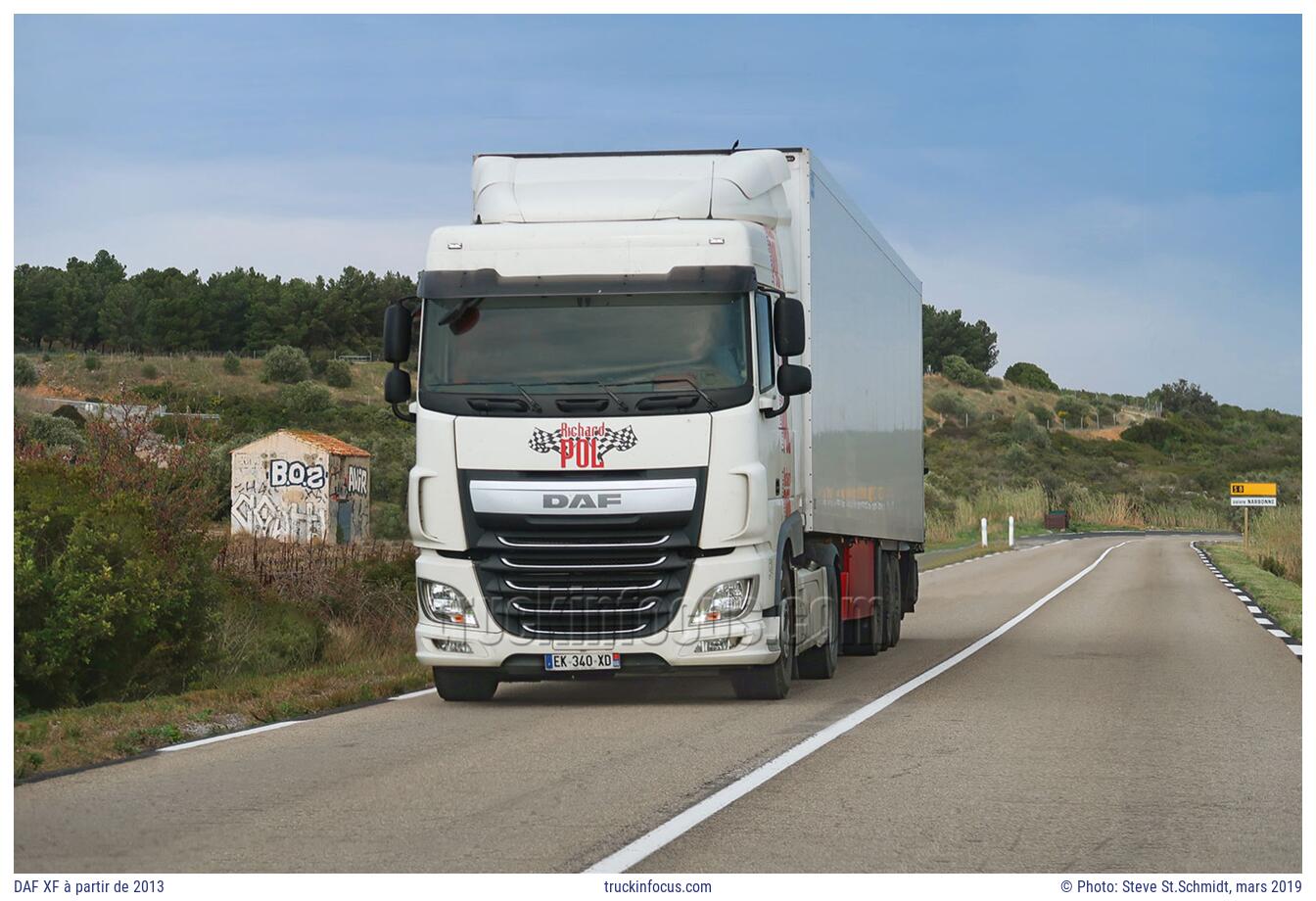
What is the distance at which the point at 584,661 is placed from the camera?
1316 centimetres

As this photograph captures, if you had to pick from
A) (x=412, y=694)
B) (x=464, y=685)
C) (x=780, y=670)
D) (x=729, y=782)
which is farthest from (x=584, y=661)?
(x=729, y=782)

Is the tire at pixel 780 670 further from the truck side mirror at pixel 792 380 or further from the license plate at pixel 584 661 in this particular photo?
the truck side mirror at pixel 792 380

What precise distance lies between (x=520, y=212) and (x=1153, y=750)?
6296 millimetres

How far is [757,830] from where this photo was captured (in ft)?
26.7

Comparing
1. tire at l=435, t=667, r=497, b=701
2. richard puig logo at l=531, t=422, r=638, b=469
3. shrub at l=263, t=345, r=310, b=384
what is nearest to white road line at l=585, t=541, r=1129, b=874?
richard puig logo at l=531, t=422, r=638, b=469

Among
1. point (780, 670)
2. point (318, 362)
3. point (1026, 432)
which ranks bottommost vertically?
point (780, 670)

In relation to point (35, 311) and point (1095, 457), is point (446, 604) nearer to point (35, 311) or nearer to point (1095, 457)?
point (35, 311)

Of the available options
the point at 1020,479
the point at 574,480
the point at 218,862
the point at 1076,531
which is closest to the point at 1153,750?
the point at 574,480

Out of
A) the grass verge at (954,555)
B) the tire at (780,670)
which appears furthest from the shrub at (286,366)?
the tire at (780,670)

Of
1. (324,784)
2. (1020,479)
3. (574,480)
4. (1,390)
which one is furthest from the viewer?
(1020,479)

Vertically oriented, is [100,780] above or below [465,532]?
below

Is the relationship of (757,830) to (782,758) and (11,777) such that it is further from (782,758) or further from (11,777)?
(11,777)

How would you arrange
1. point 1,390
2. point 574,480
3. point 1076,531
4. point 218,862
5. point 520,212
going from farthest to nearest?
point 1076,531
point 520,212
point 574,480
point 1,390
point 218,862

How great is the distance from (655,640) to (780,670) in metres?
1.39
